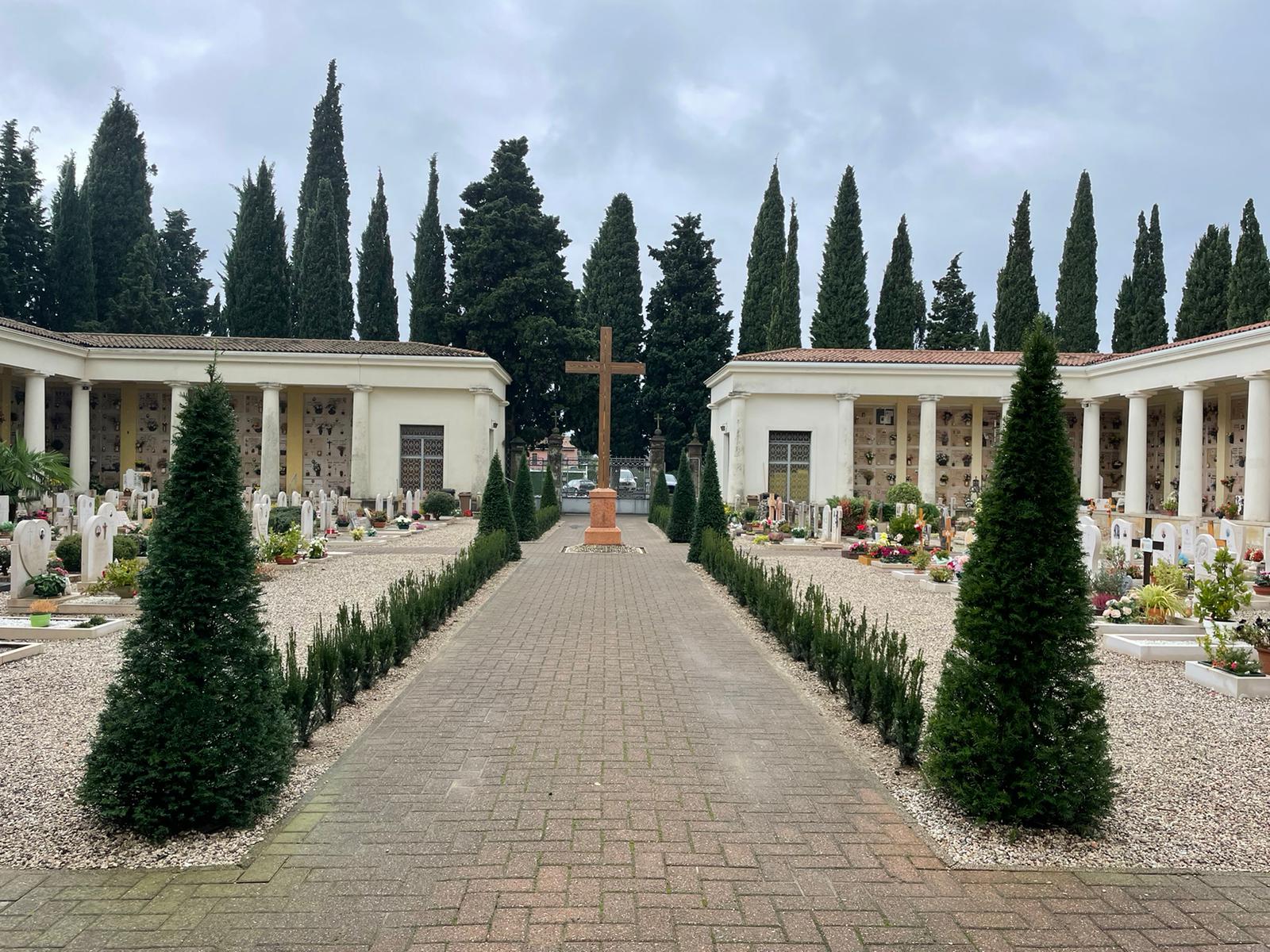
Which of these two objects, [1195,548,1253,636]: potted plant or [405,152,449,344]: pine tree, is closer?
[1195,548,1253,636]: potted plant

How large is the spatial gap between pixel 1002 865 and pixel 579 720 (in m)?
2.75

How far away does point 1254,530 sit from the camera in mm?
19547

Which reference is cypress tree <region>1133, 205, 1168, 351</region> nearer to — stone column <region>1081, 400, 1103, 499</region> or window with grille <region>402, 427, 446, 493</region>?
stone column <region>1081, 400, 1103, 499</region>

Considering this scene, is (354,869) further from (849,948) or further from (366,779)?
(849,948)

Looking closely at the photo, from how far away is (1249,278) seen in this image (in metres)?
29.7

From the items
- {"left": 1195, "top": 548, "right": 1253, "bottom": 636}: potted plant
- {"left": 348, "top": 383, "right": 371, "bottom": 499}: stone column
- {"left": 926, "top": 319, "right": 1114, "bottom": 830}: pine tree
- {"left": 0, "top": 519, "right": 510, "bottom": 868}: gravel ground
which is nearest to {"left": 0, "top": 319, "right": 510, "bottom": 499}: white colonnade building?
{"left": 348, "top": 383, "right": 371, "bottom": 499}: stone column

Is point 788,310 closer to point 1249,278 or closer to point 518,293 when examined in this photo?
point 518,293

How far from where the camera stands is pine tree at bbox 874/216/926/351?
40875 mm

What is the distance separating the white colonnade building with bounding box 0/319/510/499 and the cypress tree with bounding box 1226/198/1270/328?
25.5 metres

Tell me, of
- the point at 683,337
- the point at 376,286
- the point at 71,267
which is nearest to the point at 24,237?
Result: the point at 71,267

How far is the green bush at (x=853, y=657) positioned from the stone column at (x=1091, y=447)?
2190 cm

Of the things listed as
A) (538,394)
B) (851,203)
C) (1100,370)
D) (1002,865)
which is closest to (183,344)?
(538,394)

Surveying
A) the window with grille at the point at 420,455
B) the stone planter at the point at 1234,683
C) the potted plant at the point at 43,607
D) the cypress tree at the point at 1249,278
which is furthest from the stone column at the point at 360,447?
the cypress tree at the point at 1249,278

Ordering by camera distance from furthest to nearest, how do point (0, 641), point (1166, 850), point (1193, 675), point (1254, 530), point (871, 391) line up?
point (871, 391) < point (1254, 530) < point (0, 641) < point (1193, 675) < point (1166, 850)
